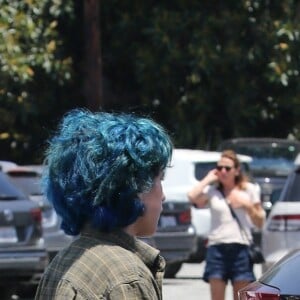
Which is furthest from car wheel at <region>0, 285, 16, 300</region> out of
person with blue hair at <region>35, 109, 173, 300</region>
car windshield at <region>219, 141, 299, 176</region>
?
person with blue hair at <region>35, 109, 173, 300</region>

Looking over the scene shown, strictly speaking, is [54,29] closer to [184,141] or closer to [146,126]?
[184,141]

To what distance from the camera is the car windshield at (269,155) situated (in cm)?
2061

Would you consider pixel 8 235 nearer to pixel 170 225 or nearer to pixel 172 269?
pixel 170 225

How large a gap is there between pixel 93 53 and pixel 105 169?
2233cm

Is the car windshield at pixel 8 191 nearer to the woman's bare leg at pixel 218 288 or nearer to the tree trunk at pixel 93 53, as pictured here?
the woman's bare leg at pixel 218 288

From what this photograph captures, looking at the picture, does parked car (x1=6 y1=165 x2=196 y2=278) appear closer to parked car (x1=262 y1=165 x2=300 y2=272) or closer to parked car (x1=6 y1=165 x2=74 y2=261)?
parked car (x1=6 y1=165 x2=74 y2=261)

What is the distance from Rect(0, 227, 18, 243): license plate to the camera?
40.3 ft

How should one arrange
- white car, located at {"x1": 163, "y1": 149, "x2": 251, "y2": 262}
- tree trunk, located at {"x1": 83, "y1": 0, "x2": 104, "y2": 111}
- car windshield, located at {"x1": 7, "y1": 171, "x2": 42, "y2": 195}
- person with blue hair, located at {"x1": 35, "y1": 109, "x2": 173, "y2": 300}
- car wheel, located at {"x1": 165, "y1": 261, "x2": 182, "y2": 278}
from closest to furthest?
person with blue hair, located at {"x1": 35, "y1": 109, "x2": 173, "y2": 300} → car windshield, located at {"x1": 7, "y1": 171, "x2": 42, "y2": 195} → white car, located at {"x1": 163, "y1": 149, "x2": 251, "y2": 262} → car wheel, located at {"x1": 165, "y1": 261, "x2": 182, "y2": 278} → tree trunk, located at {"x1": 83, "y1": 0, "x2": 104, "y2": 111}

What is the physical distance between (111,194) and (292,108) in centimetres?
2245

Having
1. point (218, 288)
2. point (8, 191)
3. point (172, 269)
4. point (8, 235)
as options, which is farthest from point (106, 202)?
point (172, 269)

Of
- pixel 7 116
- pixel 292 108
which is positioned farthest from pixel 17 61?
pixel 292 108

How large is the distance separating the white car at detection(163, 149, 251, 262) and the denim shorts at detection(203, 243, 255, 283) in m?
5.68

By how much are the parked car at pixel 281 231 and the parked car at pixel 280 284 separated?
4.64 meters

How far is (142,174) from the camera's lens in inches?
120
